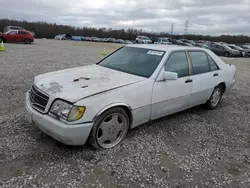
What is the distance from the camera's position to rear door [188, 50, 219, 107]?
4244 millimetres

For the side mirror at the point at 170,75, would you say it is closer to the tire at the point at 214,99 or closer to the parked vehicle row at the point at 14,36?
the tire at the point at 214,99

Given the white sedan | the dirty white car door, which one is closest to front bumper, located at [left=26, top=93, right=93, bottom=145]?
the white sedan

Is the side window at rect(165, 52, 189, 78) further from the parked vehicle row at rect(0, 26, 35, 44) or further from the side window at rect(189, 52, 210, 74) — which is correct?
the parked vehicle row at rect(0, 26, 35, 44)

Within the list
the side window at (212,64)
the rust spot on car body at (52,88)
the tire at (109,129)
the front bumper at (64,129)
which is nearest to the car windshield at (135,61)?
the tire at (109,129)

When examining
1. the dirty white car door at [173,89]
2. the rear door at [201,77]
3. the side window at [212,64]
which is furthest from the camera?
the side window at [212,64]

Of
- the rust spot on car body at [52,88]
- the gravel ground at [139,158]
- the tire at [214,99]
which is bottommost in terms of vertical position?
the gravel ground at [139,158]

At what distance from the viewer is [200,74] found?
14.3ft

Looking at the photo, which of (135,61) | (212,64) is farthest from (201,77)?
(135,61)

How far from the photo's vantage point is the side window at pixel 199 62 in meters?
4.30

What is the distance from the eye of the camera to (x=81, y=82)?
316cm

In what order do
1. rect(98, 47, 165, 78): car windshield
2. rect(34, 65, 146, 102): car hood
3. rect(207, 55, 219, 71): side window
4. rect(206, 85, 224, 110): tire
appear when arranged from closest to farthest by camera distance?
rect(34, 65, 146, 102): car hood
rect(98, 47, 165, 78): car windshield
rect(207, 55, 219, 71): side window
rect(206, 85, 224, 110): tire

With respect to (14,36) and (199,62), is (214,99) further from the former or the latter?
(14,36)

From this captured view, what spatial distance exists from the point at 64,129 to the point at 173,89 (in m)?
1.99

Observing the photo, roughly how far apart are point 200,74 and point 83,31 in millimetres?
82419
